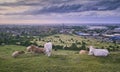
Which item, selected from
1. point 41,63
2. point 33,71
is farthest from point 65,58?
point 33,71

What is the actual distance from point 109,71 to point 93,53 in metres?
7.08

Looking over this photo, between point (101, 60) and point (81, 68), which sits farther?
point (101, 60)

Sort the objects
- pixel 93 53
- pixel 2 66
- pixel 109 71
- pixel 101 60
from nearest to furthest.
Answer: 1. pixel 109 71
2. pixel 2 66
3. pixel 101 60
4. pixel 93 53

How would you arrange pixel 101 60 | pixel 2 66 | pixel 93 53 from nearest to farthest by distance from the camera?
pixel 2 66 → pixel 101 60 → pixel 93 53

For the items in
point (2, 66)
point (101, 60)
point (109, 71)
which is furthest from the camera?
point (101, 60)

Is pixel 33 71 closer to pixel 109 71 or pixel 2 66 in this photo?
pixel 2 66

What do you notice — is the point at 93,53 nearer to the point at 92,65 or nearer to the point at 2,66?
the point at 92,65

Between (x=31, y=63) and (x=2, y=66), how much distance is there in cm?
307

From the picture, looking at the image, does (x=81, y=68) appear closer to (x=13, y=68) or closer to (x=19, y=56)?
(x=13, y=68)

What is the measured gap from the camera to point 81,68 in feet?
75.3

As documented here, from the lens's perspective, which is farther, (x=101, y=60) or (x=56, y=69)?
(x=101, y=60)

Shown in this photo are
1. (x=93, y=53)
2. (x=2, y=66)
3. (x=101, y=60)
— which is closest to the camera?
(x=2, y=66)

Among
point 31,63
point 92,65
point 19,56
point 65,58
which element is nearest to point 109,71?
point 92,65

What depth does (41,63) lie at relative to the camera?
2480cm
